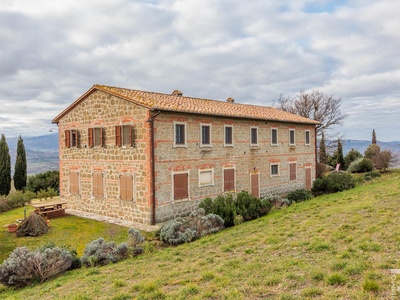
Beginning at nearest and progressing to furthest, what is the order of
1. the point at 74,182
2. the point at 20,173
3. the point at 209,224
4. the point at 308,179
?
the point at 209,224, the point at 74,182, the point at 308,179, the point at 20,173

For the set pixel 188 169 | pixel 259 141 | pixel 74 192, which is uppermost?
pixel 259 141

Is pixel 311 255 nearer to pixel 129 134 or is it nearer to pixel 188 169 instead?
pixel 188 169

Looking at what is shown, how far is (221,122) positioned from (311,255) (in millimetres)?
11700

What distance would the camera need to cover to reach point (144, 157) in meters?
15.1

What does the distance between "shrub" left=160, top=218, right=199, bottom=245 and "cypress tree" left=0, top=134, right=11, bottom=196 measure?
64.8 ft

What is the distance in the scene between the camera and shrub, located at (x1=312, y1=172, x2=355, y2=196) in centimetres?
2327

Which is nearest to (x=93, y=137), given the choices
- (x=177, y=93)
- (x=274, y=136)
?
(x=177, y=93)

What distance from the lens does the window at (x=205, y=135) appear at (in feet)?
56.6

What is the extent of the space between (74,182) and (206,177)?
8.31 metres

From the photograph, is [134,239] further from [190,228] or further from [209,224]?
[209,224]

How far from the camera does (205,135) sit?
17531mm

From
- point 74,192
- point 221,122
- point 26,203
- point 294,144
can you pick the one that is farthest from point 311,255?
point 26,203

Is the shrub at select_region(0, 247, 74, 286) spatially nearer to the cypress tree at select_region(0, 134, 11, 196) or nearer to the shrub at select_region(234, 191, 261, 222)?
the shrub at select_region(234, 191, 261, 222)

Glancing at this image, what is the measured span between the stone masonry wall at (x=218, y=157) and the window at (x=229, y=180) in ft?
1.13
